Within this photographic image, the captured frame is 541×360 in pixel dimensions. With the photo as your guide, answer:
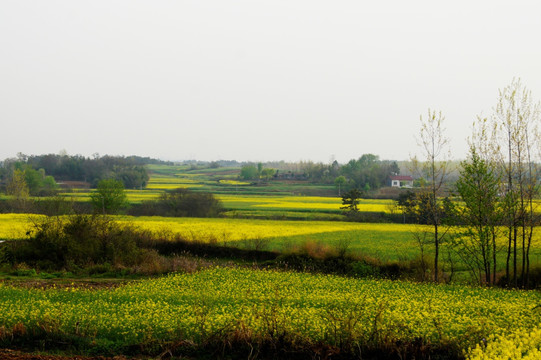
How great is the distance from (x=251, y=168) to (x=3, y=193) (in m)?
59.0

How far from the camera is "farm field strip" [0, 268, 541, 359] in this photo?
11.9 meters

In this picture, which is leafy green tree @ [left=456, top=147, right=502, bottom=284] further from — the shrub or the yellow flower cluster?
the shrub

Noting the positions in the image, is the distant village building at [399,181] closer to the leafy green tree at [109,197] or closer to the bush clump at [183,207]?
the bush clump at [183,207]

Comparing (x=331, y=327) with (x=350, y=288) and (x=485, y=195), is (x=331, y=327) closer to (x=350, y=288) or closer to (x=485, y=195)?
(x=350, y=288)

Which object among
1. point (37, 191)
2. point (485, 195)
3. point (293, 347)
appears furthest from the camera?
point (37, 191)

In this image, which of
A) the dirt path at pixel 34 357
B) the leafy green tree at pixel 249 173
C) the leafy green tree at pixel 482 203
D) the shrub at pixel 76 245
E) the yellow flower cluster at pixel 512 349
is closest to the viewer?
the yellow flower cluster at pixel 512 349

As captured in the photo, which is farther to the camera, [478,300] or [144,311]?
[478,300]

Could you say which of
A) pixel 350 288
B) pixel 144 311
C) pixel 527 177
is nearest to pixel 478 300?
pixel 350 288

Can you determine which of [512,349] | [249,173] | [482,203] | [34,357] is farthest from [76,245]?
[249,173]

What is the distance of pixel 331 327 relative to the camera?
1203 cm

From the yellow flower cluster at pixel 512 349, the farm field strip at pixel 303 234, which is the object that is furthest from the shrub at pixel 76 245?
the yellow flower cluster at pixel 512 349

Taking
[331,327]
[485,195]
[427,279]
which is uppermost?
[485,195]

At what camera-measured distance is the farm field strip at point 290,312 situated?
11.9 meters

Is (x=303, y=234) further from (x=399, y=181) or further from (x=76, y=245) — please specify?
(x=399, y=181)
